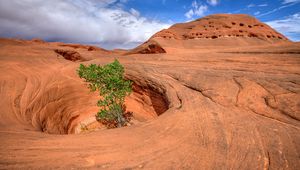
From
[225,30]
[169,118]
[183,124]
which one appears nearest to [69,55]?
[169,118]

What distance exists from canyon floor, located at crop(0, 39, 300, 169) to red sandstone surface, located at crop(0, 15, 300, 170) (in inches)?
0.8

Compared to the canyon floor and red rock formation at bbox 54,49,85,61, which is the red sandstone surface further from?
red rock formation at bbox 54,49,85,61

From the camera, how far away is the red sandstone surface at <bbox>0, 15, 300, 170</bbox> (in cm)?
349

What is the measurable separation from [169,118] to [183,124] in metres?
0.61

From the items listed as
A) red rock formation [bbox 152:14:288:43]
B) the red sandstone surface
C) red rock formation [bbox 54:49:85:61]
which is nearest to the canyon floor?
the red sandstone surface

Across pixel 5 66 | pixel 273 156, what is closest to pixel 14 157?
pixel 273 156

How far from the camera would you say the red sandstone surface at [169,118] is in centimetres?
349

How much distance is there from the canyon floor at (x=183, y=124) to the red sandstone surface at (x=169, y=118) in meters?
0.02

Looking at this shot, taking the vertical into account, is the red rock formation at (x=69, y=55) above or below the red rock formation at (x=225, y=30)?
below

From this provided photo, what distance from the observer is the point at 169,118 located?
5.63 m

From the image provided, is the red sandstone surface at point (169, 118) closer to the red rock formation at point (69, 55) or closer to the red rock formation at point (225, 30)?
the red rock formation at point (69, 55)

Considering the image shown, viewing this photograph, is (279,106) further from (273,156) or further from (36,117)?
(36,117)

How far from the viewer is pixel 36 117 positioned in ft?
27.9

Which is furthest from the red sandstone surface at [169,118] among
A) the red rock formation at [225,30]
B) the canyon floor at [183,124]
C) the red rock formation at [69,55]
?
the red rock formation at [225,30]
